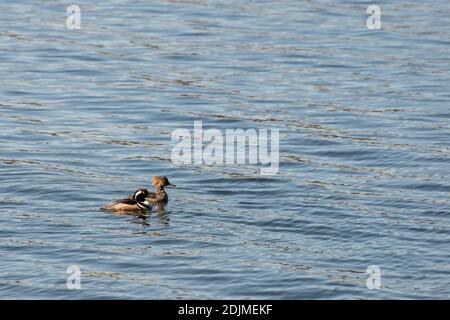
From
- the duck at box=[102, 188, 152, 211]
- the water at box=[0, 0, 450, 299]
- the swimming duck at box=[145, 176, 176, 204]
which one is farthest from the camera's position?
the swimming duck at box=[145, 176, 176, 204]

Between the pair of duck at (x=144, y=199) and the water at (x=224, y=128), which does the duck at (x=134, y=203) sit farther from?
the water at (x=224, y=128)

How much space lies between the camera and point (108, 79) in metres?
31.3

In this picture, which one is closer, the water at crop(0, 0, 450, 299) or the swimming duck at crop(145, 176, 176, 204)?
Result: the water at crop(0, 0, 450, 299)

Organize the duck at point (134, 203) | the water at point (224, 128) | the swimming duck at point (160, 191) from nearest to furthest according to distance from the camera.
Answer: the water at point (224, 128) < the duck at point (134, 203) < the swimming duck at point (160, 191)

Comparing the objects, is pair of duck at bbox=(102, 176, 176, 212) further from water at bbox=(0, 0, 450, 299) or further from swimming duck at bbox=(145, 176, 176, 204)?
water at bbox=(0, 0, 450, 299)

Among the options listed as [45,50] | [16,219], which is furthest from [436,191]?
[45,50]

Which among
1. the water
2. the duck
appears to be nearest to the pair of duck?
the duck

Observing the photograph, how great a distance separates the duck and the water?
24 cm

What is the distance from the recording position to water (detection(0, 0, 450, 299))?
58.0 feet

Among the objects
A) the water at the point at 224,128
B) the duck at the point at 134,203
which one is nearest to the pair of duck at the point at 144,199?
the duck at the point at 134,203

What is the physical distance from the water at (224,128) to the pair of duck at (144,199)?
0.23 metres

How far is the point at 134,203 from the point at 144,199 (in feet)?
1.08

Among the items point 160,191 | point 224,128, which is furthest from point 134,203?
point 224,128

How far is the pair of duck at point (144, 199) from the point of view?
20.5m
